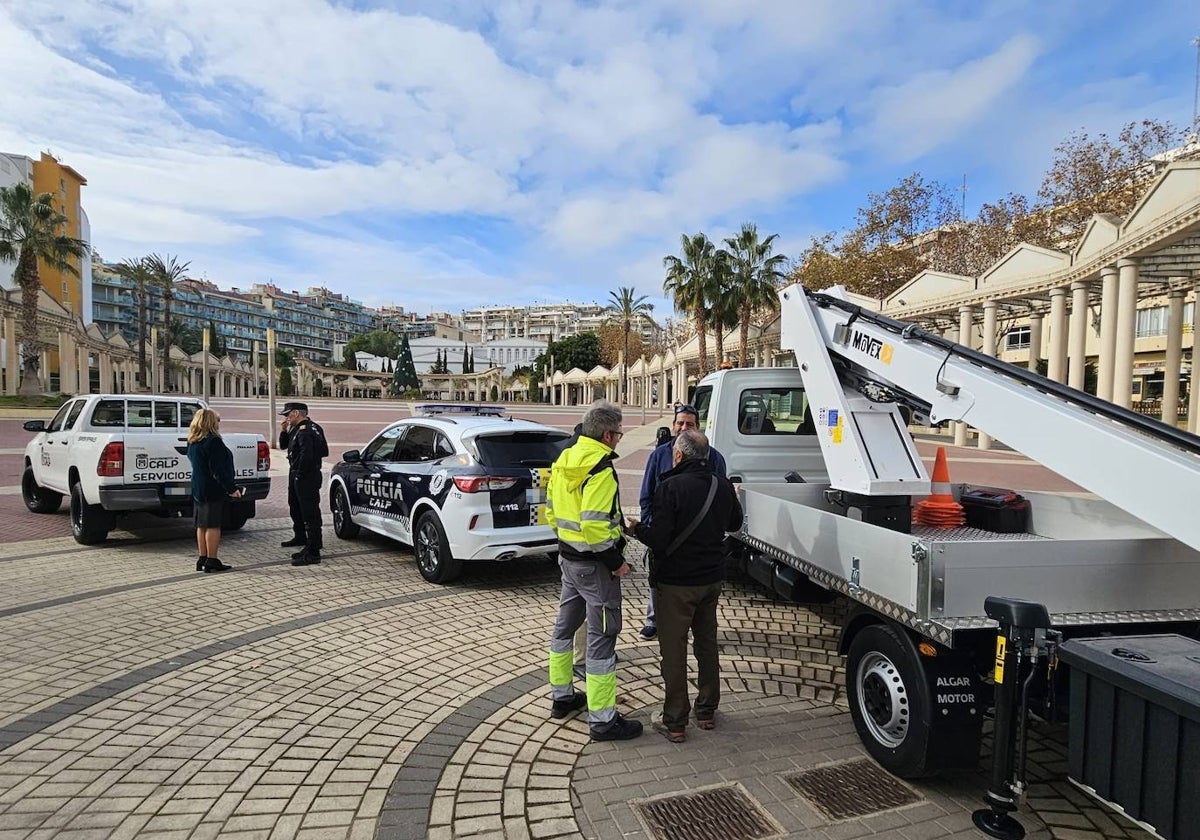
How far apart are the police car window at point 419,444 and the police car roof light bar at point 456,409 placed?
823mm

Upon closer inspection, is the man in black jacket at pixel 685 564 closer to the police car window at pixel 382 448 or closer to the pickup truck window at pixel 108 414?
the police car window at pixel 382 448

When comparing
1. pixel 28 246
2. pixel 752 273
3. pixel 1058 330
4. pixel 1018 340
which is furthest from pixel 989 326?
pixel 28 246

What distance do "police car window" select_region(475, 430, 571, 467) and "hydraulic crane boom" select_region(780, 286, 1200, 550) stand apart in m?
2.70

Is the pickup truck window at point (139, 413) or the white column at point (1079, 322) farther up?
the white column at point (1079, 322)

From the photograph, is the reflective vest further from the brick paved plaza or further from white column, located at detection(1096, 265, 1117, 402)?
white column, located at detection(1096, 265, 1117, 402)

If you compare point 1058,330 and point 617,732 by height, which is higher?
point 1058,330

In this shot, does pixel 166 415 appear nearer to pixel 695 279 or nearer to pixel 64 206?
pixel 695 279

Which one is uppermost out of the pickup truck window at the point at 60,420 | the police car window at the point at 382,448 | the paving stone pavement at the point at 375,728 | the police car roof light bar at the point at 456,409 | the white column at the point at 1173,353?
the white column at the point at 1173,353

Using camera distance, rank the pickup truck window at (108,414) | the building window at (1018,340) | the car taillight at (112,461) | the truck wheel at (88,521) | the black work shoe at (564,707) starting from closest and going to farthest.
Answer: the black work shoe at (564,707) → the car taillight at (112,461) → the truck wheel at (88,521) → the pickup truck window at (108,414) → the building window at (1018,340)

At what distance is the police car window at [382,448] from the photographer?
8539mm

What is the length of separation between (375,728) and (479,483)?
2994mm

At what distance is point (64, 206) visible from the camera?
74.9 meters

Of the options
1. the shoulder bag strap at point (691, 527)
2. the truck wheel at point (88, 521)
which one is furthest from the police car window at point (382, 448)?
the shoulder bag strap at point (691, 527)

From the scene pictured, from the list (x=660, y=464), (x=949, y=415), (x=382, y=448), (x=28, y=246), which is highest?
(x=28, y=246)
